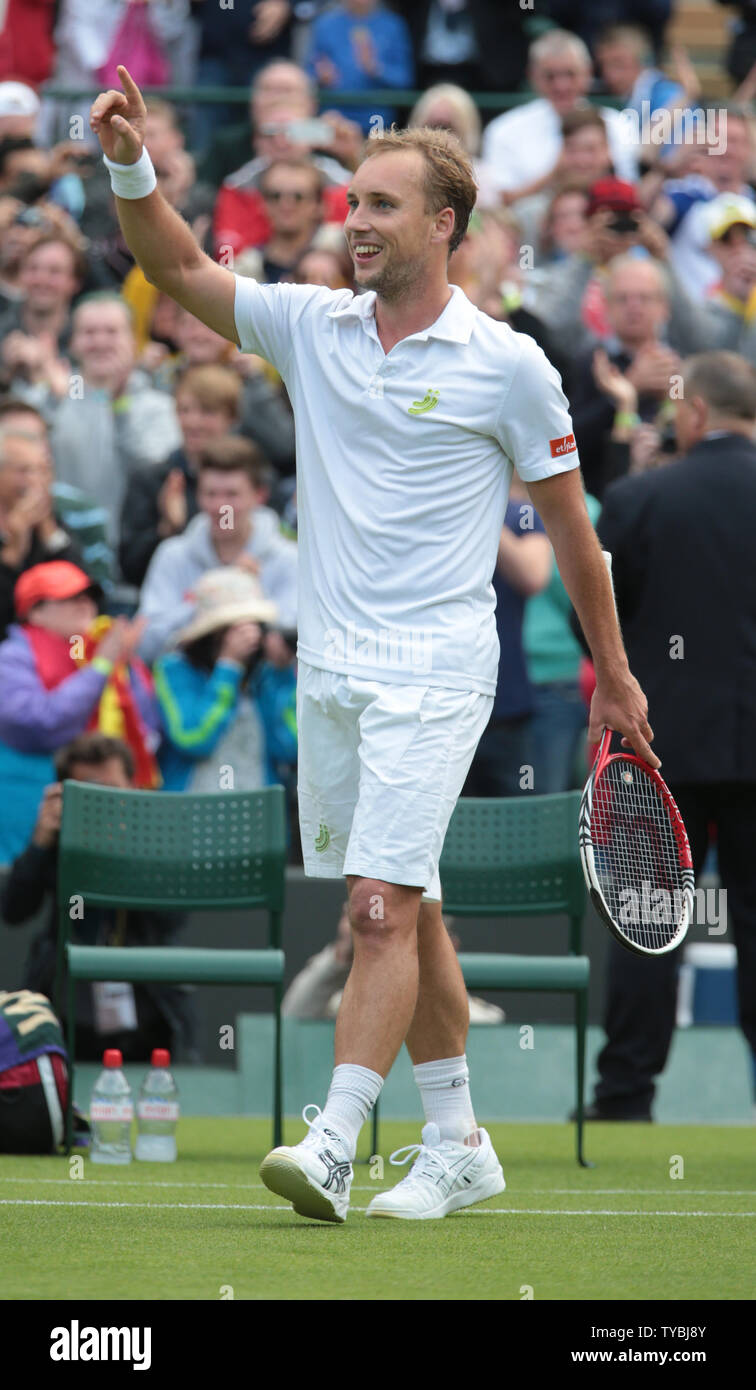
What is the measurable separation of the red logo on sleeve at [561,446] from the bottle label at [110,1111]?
2.78 meters

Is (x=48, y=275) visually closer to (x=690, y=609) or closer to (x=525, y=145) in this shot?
(x=525, y=145)

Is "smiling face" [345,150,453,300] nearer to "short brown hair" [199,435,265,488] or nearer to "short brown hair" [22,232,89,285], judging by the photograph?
"short brown hair" [199,435,265,488]

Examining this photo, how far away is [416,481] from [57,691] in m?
4.35

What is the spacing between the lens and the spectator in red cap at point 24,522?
31.8 feet

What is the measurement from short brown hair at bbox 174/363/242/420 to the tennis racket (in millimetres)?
5585

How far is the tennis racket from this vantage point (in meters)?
4.99

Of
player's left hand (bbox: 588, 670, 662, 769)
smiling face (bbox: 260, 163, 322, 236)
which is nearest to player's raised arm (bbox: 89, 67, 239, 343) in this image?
player's left hand (bbox: 588, 670, 662, 769)

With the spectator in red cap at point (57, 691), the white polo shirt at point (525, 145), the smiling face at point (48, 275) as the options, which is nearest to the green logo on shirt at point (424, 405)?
the spectator in red cap at point (57, 691)

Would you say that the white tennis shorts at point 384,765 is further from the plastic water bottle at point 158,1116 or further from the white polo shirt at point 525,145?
the white polo shirt at point 525,145

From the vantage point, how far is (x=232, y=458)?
9.61 metres

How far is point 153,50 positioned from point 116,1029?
8.29 meters

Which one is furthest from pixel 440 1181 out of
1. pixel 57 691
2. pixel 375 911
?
pixel 57 691
